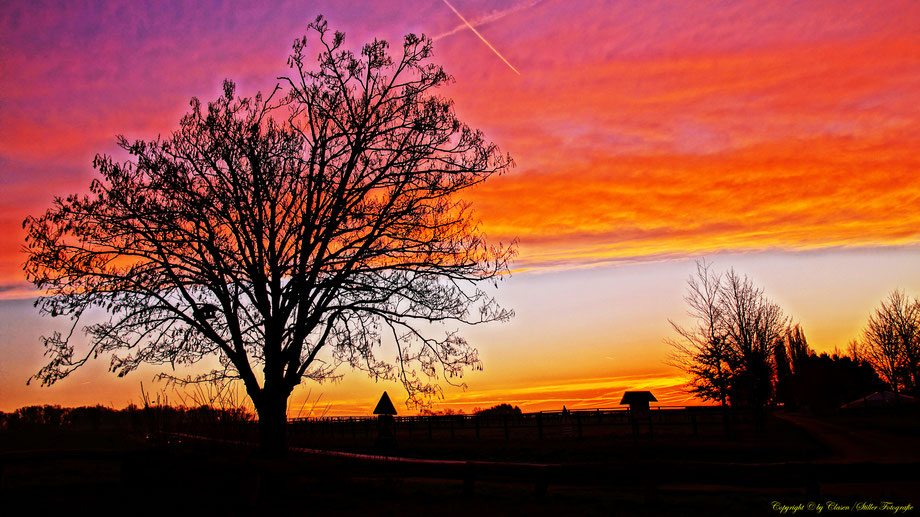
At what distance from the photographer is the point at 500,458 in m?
25.1

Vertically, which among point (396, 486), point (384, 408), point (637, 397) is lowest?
point (396, 486)

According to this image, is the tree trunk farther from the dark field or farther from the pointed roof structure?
the pointed roof structure

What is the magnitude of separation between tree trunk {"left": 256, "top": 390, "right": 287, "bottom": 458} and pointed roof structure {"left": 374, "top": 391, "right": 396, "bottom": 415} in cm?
578

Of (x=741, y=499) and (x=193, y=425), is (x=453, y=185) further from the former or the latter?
(x=741, y=499)

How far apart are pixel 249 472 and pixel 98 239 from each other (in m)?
6.79

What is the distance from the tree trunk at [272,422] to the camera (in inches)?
561

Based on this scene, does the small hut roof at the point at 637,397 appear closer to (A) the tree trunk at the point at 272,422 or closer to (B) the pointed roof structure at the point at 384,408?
(B) the pointed roof structure at the point at 384,408

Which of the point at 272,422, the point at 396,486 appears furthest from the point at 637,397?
the point at 272,422

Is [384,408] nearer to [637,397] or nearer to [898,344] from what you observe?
[637,397]

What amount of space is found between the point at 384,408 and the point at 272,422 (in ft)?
20.8

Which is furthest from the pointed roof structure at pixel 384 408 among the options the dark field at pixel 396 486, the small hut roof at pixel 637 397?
the small hut roof at pixel 637 397

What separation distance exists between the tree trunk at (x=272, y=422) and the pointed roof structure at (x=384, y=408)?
5.78 metres

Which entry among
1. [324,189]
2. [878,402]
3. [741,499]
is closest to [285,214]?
[324,189]

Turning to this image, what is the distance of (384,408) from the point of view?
20594mm
